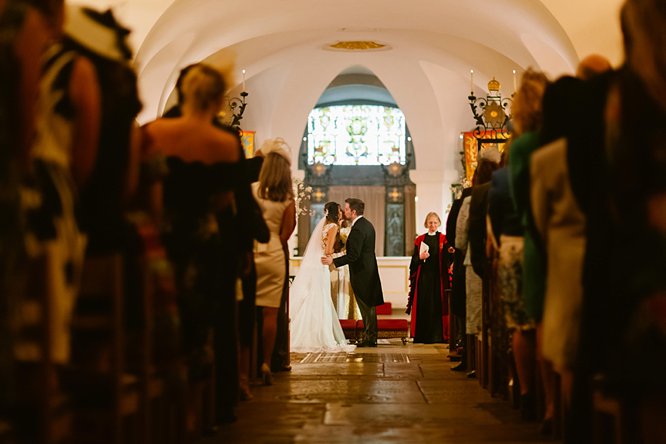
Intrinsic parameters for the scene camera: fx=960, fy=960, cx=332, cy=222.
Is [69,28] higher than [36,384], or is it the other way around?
[69,28]

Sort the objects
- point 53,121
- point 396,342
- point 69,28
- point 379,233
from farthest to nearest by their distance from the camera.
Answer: point 379,233
point 396,342
point 69,28
point 53,121

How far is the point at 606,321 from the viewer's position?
2637 millimetres

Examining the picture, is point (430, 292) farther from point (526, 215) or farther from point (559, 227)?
point (559, 227)

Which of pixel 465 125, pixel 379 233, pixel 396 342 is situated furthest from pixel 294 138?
pixel 396 342

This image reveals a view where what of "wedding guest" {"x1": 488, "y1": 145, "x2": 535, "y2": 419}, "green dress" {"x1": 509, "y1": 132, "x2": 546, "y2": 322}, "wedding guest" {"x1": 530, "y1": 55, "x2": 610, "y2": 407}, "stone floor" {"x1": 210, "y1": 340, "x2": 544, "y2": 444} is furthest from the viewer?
"wedding guest" {"x1": 488, "y1": 145, "x2": 535, "y2": 419}

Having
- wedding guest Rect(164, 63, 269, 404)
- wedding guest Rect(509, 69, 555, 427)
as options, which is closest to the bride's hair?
wedding guest Rect(164, 63, 269, 404)

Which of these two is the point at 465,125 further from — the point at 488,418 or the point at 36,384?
the point at 36,384

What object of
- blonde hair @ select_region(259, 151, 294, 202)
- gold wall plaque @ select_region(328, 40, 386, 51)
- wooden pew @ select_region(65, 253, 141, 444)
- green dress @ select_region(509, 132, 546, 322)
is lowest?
wooden pew @ select_region(65, 253, 141, 444)

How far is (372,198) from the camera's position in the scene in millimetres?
24859

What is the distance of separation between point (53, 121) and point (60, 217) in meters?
0.29

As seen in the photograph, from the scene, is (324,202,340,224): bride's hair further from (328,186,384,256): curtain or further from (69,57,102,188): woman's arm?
(328,186,384,256): curtain

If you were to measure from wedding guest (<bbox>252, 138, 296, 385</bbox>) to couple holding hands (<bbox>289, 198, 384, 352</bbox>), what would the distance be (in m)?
4.05

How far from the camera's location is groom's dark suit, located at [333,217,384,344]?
36.6 feet

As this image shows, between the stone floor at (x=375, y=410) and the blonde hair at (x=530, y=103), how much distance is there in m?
1.37
